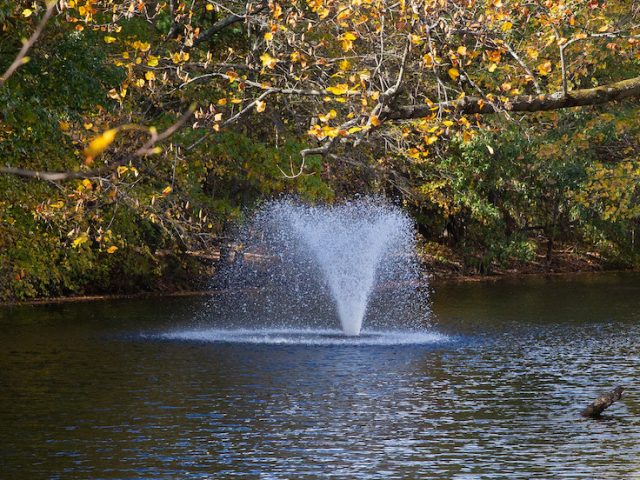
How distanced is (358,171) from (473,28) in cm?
3091

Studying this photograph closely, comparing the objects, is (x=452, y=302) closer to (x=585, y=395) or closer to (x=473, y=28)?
(x=585, y=395)

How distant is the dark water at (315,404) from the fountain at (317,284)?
181cm

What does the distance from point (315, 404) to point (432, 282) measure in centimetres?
2991

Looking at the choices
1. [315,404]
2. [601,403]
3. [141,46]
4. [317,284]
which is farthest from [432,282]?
[141,46]

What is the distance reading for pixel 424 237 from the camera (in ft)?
174

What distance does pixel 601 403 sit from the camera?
57.1 ft

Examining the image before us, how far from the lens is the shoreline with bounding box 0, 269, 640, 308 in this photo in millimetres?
37856

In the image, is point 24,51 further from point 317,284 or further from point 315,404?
point 317,284

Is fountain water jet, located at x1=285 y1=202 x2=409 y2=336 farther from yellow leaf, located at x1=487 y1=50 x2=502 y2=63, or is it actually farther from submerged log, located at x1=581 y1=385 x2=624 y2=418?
yellow leaf, located at x1=487 y1=50 x2=502 y2=63

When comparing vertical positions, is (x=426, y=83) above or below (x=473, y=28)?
above

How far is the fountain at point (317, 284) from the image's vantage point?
30031 mm

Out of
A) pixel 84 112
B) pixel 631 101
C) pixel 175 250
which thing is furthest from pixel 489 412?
pixel 175 250

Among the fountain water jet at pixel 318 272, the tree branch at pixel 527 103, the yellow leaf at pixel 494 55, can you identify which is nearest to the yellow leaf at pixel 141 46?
the yellow leaf at pixel 494 55

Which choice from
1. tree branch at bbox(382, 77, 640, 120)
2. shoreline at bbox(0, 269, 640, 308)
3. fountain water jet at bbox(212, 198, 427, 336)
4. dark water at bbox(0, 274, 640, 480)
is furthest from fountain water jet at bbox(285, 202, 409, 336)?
tree branch at bbox(382, 77, 640, 120)
